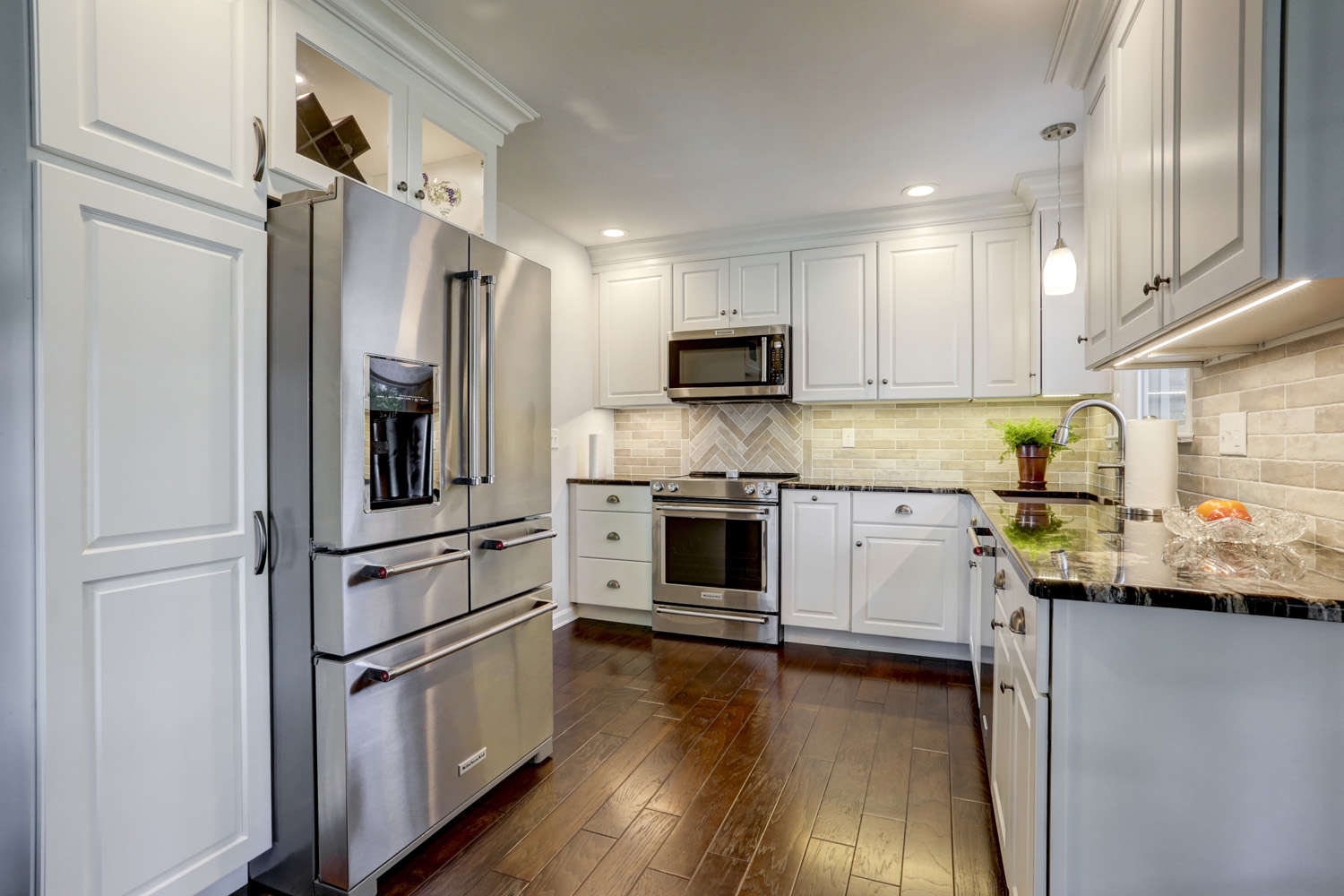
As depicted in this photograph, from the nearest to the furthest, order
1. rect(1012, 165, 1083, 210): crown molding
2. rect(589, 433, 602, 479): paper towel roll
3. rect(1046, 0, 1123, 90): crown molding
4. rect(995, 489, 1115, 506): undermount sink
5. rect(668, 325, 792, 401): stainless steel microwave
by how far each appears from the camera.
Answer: rect(1046, 0, 1123, 90): crown molding, rect(995, 489, 1115, 506): undermount sink, rect(1012, 165, 1083, 210): crown molding, rect(668, 325, 792, 401): stainless steel microwave, rect(589, 433, 602, 479): paper towel roll

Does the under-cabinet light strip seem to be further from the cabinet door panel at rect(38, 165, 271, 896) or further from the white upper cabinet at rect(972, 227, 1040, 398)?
the cabinet door panel at rect(38, 165, 271, 896)

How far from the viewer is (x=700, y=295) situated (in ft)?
13.6

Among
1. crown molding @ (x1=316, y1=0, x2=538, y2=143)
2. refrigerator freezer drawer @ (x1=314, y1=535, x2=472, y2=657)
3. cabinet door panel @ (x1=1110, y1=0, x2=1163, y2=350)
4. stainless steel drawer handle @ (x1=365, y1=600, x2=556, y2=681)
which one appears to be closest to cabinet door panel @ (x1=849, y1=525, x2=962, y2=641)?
cabinet door panel @ (x1=1110, y1=0, x2=1163, y2=350)

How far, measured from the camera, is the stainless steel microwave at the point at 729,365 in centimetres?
386

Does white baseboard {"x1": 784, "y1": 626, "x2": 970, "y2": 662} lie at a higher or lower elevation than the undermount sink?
lower

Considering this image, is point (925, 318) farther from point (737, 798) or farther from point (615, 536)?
point (737, 798)

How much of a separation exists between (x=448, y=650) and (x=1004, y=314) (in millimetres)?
3146

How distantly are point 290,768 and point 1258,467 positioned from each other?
2.50 meters

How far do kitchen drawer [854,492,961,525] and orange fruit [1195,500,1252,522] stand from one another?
184cm

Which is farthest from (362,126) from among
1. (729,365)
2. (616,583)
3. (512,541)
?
(616,583)

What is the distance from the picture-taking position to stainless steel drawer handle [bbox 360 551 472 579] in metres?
1.63

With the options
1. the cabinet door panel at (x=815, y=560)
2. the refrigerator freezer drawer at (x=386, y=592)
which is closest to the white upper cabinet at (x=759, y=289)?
the cabinet door panel at (x=815, y=560)

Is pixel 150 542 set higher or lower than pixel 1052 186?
lower

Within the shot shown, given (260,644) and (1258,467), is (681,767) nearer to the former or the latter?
(260,644)
